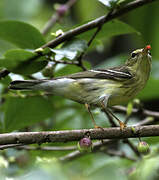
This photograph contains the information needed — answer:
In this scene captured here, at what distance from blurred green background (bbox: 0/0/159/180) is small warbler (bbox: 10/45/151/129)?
0.29 meters

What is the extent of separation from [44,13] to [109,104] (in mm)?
3759

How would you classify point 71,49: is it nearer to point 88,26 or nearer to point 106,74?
point 88,26

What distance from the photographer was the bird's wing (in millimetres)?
3234

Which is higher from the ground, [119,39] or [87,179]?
[87,179]

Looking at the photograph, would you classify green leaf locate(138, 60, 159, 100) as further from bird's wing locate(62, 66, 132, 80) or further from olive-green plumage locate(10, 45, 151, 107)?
bird's wing locate(62, 66, 132, 80)

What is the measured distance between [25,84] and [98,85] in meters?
0.77

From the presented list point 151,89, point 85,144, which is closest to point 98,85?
point 151,89

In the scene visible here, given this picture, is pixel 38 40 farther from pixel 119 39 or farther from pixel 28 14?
pixel 119 39

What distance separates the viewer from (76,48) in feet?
9.38

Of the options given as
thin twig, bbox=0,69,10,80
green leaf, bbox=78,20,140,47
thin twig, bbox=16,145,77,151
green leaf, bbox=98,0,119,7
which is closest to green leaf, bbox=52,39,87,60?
green leaf, bbox=78,20,140,47

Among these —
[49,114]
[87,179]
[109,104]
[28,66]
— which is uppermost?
[87,179]

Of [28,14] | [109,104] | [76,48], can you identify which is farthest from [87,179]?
[28,14]

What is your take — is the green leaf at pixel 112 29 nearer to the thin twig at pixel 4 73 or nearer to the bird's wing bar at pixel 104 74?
the bird's wing bar at pixel 104 74

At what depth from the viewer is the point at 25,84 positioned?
298cm
